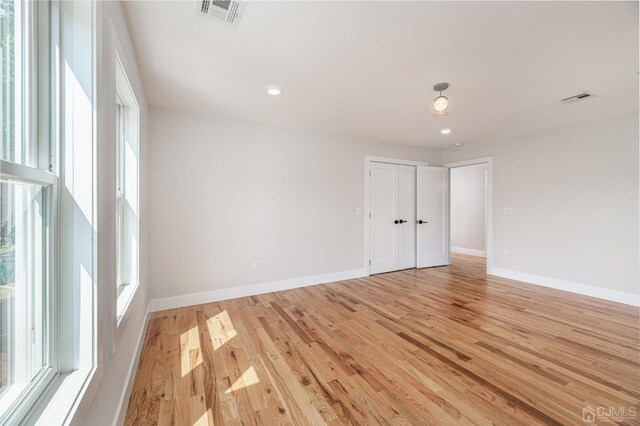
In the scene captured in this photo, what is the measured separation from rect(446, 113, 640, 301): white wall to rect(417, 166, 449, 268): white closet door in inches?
39.1

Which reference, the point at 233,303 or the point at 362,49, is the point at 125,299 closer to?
the point at 233,303

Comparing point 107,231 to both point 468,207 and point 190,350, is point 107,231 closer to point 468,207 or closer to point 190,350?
point 190,350

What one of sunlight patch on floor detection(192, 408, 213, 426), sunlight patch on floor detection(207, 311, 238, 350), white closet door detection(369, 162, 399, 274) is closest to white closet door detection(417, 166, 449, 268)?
white closet door detection(369, 162, 399, 274)

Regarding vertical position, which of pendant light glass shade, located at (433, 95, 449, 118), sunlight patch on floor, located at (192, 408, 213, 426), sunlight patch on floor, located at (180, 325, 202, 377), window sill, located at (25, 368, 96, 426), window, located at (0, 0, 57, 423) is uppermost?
pendant light glass shade, located at (433, 95, 449, 118)

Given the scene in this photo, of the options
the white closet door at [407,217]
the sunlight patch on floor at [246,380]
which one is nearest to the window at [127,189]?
the sunlight patch on floor at [246,380]

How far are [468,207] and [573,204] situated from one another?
3346 millimetres

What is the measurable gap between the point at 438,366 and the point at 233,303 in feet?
7.90

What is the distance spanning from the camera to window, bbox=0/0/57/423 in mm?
741

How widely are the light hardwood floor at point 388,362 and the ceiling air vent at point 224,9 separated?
8.06 feet

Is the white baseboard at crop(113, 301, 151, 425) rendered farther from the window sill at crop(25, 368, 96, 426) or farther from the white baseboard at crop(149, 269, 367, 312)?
the white baseboard at crop(149, 269, 367, 312)

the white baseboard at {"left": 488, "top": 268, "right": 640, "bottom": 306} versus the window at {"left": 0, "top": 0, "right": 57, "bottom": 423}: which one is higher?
the window at {"left": 0, "top": 0, "right": 57, "bottom": 423}

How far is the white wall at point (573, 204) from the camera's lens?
335 cm

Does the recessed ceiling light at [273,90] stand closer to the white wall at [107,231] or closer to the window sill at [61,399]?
the white wall at [107,231]

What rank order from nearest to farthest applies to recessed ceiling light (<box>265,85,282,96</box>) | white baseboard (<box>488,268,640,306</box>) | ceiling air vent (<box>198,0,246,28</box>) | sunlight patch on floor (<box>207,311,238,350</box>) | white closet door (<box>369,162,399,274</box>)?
ceiling air vent (<box>198,0,246,28</box>) → sunlight patch on floor (<box>207,311,238,350</box>) → recessed ceiling light (<box>265,85,282,96</box>) → white baseboard (<box>488,268,640,306</box>) → white closet door (<box>369,162,399,274</box>)
